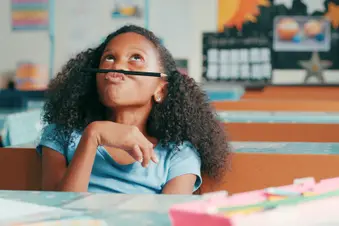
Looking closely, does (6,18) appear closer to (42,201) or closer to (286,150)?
(286,150)

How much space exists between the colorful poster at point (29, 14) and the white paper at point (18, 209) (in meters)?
5.98

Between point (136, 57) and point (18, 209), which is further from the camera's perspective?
point (136, 57)

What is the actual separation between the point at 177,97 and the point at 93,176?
0.31 m

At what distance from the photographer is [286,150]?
5.18ft

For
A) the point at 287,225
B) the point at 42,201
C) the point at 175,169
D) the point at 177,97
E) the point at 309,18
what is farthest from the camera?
the point at 309,18

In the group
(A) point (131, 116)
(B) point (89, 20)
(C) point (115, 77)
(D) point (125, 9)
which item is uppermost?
(D) point (125, 9)

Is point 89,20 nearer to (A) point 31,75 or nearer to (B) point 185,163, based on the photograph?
(A) point 31,75

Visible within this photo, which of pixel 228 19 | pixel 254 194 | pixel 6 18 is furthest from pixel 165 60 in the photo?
pixel 6 18

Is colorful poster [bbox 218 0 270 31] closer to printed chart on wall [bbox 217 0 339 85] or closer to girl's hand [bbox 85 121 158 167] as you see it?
printed chart on wall [bbox 217 0 339 85]

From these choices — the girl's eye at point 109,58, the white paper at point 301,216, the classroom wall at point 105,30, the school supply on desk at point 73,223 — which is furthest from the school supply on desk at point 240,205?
the classroom wall at point 105,30

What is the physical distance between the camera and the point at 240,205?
0.67m

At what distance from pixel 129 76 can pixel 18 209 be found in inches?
27.3

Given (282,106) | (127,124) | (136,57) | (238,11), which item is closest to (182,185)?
(127,124)

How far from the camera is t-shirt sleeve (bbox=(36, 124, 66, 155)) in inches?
60.8
